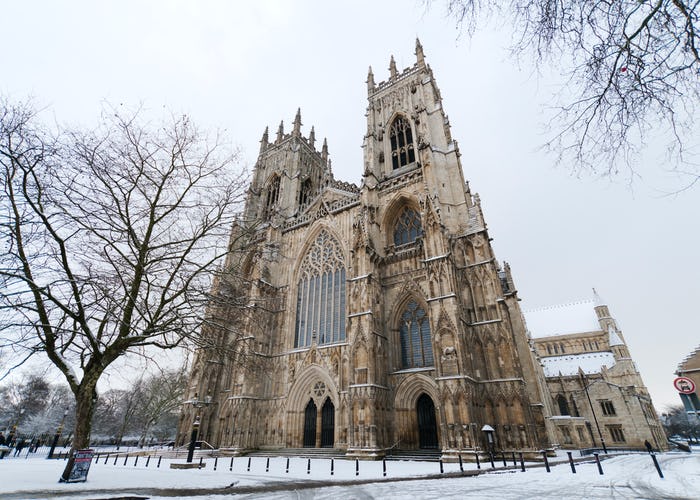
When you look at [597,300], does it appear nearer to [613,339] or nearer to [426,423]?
[613,339]

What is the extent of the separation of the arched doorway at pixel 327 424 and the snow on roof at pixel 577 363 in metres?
32.9

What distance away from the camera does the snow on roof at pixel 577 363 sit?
128 feet

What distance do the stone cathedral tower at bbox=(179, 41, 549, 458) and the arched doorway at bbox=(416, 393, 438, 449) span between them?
0.05m

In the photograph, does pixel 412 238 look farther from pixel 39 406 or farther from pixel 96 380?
pixel 39 406

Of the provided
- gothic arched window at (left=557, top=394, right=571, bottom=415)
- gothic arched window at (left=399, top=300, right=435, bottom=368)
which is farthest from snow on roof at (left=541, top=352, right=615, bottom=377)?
gothic arched window at (left=399, top=300, right=435, bottom=368)

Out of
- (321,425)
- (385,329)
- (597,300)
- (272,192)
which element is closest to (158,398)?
(272,192)

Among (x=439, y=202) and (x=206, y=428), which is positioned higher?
(x=439, y=202)

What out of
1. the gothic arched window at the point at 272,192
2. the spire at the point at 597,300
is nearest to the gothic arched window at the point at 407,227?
the gothic arched window at the point at 272,192

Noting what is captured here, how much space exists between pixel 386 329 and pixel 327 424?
6193 millimetres

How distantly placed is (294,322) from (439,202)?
12.5 meters

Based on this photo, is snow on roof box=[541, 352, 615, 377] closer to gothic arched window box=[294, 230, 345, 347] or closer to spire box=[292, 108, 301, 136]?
gothic arched window box=[294, 230, 345, 347]

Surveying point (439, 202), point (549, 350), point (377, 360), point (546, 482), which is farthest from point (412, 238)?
point (549, 350)

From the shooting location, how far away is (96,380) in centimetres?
744

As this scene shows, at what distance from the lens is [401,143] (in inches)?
1067
